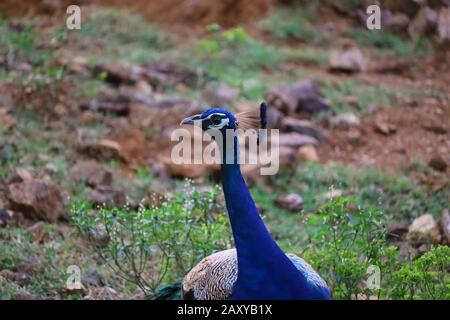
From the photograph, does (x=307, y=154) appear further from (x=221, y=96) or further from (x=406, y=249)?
(x=406, y=249)

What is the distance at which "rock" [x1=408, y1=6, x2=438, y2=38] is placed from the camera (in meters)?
9.20

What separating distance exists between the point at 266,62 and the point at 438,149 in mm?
2439

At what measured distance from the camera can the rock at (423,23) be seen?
30.2 ft

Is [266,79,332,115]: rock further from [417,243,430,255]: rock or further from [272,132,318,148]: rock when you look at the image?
[417,243,430,255]: rock

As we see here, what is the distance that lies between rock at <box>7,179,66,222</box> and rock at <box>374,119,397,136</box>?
297 cm

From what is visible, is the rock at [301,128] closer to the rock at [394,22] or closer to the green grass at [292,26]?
the green grass at [292,26]

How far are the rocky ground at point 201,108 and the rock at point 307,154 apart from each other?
0.6 inches

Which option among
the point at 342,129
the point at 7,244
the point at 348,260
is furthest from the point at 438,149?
the point at 7,244

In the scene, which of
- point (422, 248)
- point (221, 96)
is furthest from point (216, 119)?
point (221, 96)

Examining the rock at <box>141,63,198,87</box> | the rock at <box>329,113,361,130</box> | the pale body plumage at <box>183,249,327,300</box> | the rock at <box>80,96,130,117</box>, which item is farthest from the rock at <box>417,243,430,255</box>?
the rock at <box>141,63,198,87</box>

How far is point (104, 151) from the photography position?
662 centimetres

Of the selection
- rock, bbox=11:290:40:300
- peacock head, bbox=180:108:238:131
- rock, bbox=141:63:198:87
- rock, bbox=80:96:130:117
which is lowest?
rock, bbox=11:290:40:300

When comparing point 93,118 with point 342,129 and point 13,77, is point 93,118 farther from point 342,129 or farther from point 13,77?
point 342,129

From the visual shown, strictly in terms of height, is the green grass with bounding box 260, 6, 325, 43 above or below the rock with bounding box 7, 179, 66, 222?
above
